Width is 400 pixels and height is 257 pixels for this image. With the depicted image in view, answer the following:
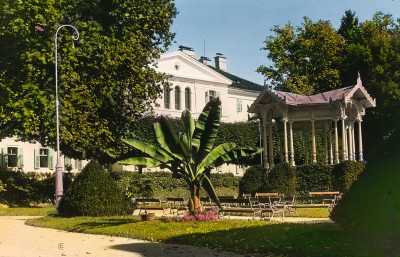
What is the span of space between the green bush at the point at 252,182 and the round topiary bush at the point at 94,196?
893 cm

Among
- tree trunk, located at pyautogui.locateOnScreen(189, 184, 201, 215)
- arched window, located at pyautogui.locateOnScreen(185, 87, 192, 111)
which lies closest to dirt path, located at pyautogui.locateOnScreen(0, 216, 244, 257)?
tree trunk, located at pyautogui.locateOnScreen(189, 184, 201, 215)

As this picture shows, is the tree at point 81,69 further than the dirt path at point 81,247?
Yes

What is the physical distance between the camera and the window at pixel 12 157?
1851 inches

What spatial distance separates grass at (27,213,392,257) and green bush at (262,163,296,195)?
36.8 ft

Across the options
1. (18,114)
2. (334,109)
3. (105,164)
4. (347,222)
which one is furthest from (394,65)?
(347,222)

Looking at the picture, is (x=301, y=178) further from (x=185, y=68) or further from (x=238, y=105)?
(x=238, y=105)

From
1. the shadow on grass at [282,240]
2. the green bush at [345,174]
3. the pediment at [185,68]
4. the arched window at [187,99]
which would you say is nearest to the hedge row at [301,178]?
the green bush at [345,174]

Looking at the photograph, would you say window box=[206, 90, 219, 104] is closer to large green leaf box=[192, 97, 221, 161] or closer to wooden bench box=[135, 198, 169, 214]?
wooden bench box=[135, 198, 169, 214]

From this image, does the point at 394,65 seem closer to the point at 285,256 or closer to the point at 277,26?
the point at 277,26

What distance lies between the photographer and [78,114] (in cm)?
3422

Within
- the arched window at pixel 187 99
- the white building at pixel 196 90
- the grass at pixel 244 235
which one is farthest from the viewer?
the arched window at pixel 187 99

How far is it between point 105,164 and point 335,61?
24542 millimetres

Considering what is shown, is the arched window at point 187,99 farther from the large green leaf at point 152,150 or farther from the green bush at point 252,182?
the large green leaf at point 152,150

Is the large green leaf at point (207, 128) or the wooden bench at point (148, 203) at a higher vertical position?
the large green leaf at point (207, 128)
